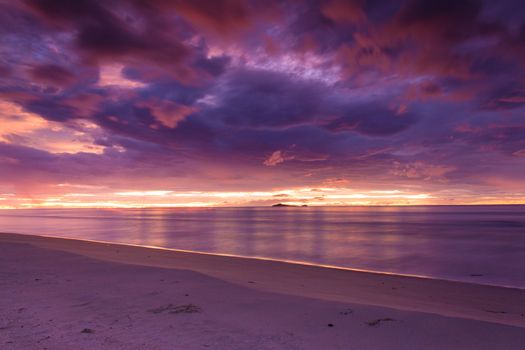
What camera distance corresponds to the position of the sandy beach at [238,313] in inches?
239

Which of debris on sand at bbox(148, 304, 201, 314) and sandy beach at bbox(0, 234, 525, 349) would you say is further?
debris on sand at bbox(148, 304, 201, 314)

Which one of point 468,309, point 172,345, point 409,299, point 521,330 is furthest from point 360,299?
point 172,345

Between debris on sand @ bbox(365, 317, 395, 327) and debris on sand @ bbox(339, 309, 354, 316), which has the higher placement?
debris on sand @ bbox(339, 309, 354, 316)

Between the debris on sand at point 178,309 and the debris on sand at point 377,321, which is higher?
the debris on sand at point 178,309

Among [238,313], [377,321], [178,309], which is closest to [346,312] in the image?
[377,321]


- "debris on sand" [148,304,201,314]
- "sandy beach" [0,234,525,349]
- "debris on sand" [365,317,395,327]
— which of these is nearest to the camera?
"sandy beach" [0,234,525,349]

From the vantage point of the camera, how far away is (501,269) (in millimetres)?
18828

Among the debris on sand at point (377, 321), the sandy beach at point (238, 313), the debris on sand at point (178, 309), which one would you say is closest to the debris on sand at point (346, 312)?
the sandy beach at point (238, 313)

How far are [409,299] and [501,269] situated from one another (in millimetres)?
11801

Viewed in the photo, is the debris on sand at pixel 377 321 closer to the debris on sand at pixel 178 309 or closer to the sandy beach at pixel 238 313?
the sandy beach at pixel 238 313

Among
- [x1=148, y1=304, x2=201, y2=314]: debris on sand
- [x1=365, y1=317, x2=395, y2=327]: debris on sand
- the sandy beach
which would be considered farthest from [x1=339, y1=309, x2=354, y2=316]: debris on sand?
[x1=148, y1=304, x2=201, y2=314]: debris on sand

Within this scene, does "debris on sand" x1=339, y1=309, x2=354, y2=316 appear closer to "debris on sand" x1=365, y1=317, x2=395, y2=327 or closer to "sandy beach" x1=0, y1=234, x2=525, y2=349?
"sandy beach" x1=0, y1=234, x2=525, y2=349

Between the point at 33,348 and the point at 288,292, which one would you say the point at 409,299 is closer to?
the point at 288,292

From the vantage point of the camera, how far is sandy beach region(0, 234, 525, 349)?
607 cm
